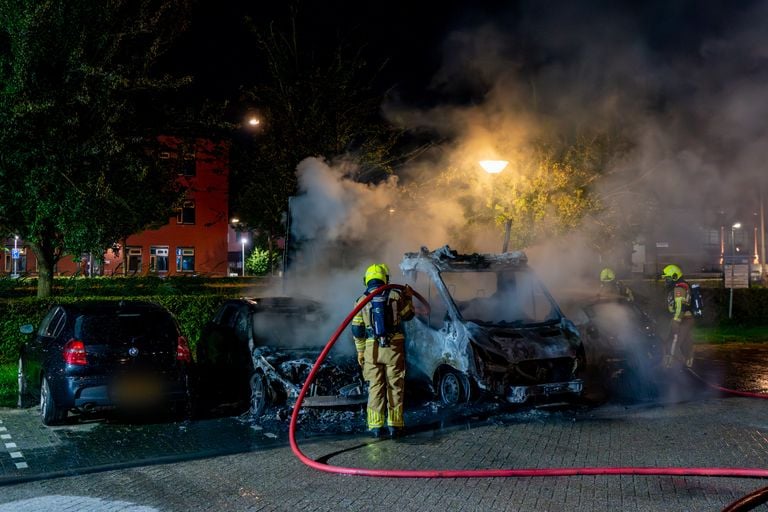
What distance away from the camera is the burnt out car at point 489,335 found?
890cm

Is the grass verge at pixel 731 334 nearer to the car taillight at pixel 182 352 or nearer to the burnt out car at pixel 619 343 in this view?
the burnt out car at pixel 619 343

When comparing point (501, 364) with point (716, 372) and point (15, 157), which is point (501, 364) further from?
point (15, 157)

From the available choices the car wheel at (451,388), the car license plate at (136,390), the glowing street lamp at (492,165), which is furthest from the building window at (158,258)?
the car wheel at (451,388)

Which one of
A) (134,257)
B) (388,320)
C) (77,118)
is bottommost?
(388,320)

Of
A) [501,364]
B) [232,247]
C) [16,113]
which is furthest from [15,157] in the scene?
[232,247]

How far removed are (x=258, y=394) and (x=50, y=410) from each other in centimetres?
237

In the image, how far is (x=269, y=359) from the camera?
914cm

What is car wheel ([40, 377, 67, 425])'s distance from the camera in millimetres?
8438

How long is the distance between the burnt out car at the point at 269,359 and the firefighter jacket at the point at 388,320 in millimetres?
1091

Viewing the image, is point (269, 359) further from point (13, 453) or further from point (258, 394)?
point (13, 453)

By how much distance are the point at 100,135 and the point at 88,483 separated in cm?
963

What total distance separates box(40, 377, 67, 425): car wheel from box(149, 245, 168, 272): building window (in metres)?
44.9

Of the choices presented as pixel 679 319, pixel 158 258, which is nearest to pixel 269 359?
pixel 679 319

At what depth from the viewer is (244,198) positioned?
64.4 ft
